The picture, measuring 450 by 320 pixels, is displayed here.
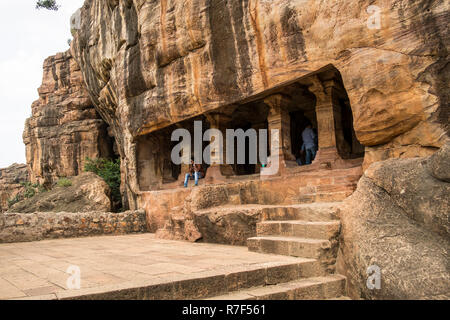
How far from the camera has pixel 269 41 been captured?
8016mm

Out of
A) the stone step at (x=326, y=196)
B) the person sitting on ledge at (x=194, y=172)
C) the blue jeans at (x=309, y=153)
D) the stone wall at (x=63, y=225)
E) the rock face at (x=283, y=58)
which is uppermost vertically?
the rock face at (x=283, y=58)

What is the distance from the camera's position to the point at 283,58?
25.7ft

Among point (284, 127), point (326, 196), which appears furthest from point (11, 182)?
point (326, 196)

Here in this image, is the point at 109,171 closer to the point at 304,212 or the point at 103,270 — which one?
the point at 304,212

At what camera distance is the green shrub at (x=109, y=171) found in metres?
18.8

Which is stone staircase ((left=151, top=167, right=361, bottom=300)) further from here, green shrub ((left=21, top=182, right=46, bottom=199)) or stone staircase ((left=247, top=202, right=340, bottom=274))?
green shrub ((left=21, top=182, right=46, bottom=199))

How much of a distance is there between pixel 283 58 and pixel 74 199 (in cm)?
1145

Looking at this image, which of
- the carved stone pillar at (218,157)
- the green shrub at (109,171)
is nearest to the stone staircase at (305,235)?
the carved stone pillar at (218,157)

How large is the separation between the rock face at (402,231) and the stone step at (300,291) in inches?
5.9

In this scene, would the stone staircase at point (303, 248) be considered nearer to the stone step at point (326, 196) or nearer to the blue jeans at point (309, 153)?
the stone step at point (326, 196)

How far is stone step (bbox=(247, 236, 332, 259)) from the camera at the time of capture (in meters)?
3.99

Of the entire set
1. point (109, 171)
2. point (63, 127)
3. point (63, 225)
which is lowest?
point (63, 225)

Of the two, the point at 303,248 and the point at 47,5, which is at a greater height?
the point at 47,5
